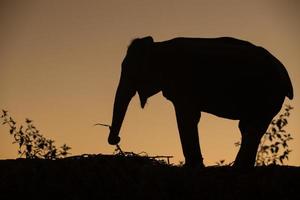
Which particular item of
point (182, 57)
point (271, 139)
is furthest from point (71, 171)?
point (271, 139)

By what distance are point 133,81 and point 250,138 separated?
2.31 m

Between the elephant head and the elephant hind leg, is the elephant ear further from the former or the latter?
the elephant hind leg

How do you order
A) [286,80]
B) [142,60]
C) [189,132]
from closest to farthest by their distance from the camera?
1. [189,132]
2. [286,80]
3. [142,60]

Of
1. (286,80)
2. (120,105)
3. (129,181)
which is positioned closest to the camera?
(129,181)

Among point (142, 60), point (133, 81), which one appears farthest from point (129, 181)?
point (133, 81)

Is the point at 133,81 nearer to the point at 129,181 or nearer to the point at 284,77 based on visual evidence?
the point at 284,77

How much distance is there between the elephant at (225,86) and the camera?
11547 mm

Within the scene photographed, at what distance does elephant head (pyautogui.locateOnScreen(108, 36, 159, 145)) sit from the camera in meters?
12.7

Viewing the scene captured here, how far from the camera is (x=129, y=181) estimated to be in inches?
344

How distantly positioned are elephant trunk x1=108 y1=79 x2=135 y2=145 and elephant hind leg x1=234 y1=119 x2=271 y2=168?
2.17 metres

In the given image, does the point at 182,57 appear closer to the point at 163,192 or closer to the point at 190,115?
the point at 190,115

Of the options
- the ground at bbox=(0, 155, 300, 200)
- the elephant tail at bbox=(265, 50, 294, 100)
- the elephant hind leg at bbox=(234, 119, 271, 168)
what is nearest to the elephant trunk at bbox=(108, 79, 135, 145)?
the elephant hind leg at bbox=(234, 119, 271, 168)

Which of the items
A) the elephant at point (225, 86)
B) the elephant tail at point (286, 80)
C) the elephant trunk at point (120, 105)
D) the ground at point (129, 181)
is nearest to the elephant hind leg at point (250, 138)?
the elephant at point (225, 86)

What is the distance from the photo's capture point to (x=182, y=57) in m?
12.0
